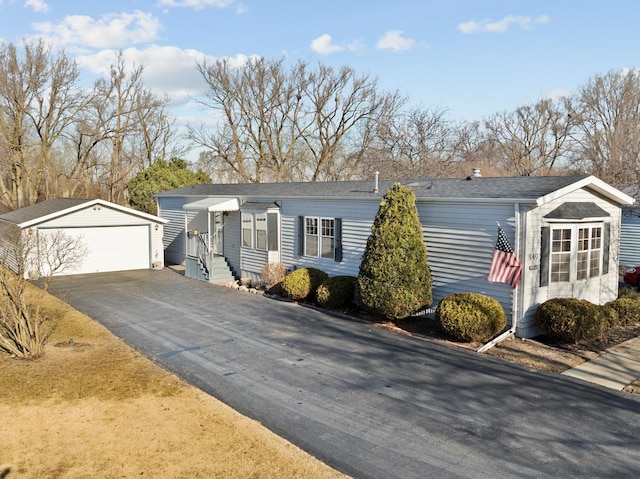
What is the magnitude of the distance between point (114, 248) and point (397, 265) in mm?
14595

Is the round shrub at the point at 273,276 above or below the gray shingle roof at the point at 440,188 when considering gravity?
below

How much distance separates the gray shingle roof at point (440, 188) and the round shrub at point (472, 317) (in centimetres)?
241

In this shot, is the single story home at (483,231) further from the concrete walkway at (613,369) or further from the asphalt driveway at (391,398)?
the asphalt driveway at (391,398)

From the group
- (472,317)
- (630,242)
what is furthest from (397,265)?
(630,242)

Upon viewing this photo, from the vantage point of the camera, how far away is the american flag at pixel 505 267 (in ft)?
36.6

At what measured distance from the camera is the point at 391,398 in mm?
8078

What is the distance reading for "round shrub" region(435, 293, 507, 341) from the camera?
10.8 meters

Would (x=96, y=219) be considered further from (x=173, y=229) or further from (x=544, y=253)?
(x=544, y=253)

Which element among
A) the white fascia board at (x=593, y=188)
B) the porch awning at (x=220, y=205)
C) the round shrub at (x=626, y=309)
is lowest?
the round shrub at (x=626, y=309)

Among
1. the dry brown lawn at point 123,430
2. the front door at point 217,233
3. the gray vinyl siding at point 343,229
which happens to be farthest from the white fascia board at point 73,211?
the dry brown lawn at point 123,430

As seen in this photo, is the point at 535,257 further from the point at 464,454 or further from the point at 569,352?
the point at 464,454

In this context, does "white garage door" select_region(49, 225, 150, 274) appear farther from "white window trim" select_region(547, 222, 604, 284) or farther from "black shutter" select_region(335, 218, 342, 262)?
"white window trim" select_region(547, 222, 604, 284)

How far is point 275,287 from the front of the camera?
1703 centimetres

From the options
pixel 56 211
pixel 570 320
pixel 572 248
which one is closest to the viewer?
pixel 570 320
